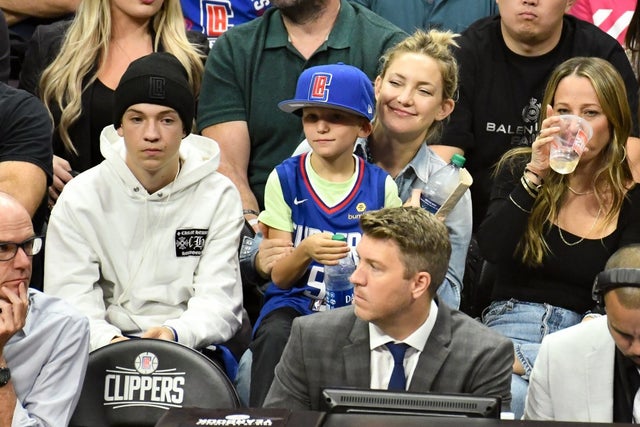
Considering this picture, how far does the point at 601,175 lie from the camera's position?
15.3 feet

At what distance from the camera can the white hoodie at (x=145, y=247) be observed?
4469 mm

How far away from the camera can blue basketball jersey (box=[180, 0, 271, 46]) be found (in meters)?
6.23

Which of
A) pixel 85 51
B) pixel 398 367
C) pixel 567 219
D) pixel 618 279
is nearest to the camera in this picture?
pixel 618 279

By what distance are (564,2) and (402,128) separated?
1.13 meters

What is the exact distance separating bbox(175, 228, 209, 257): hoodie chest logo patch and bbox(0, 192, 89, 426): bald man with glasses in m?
0.80

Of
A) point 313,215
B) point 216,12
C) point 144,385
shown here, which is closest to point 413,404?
point 144,385

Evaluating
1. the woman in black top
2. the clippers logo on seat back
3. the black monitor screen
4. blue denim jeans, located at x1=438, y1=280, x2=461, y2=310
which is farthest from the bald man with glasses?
the woman in black top

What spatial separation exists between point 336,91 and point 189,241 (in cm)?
76

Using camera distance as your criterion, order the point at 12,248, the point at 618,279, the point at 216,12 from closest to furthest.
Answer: the point at 618,279 → the point at 12,248 → the point at 216,12

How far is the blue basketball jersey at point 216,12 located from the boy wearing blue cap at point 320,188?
167cm

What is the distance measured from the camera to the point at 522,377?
14.5 feet

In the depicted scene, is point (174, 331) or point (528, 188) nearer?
point (174, 331)

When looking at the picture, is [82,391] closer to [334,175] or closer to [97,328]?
[97,328]

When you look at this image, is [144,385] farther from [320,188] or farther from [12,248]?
[320,188]
